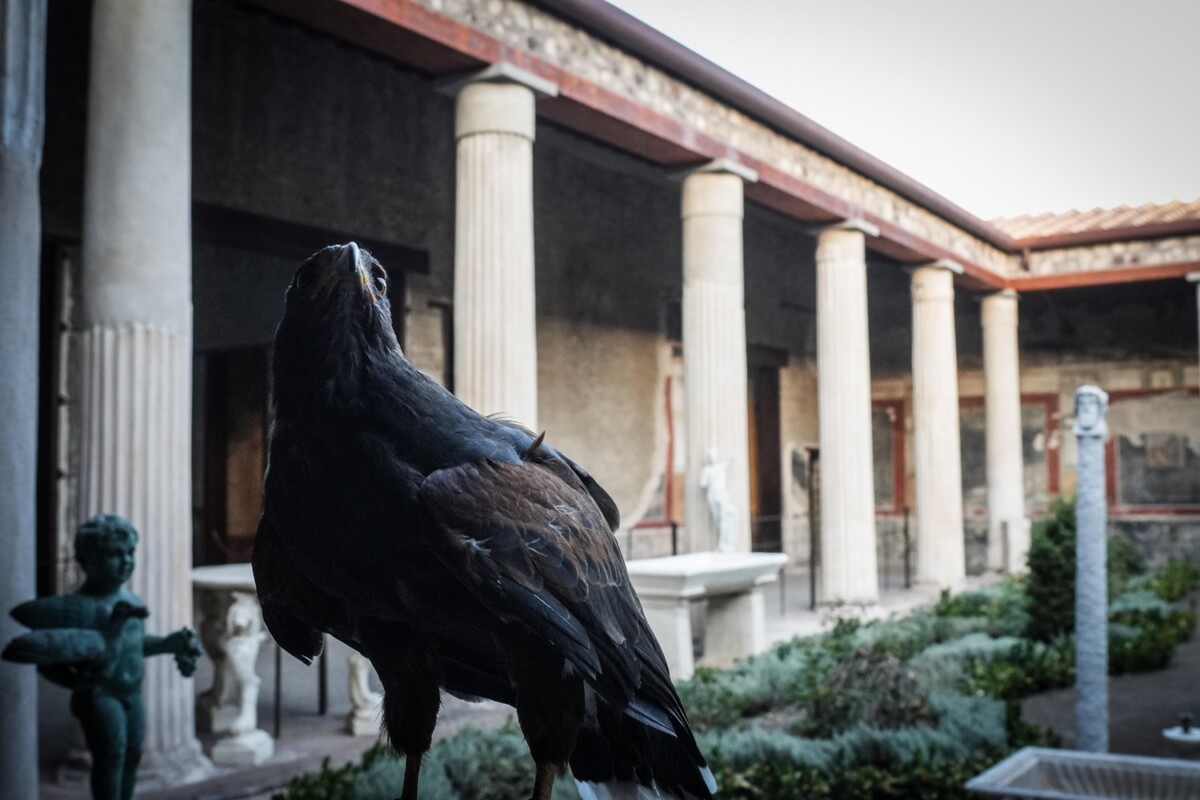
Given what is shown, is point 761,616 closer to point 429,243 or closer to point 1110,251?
point 429,243

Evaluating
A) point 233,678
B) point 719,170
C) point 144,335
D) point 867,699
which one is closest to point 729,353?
point 719,170

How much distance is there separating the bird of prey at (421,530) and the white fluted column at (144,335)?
5037mm

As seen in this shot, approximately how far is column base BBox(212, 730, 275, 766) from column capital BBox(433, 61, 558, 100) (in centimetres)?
456

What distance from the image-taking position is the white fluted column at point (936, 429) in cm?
1669

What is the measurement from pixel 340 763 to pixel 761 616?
4547 mm

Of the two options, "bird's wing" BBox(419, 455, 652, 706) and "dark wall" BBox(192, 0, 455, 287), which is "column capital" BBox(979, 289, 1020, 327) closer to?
"dark wall" BBox(192, 0, 455, 287)

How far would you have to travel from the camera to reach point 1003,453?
19.0 meters

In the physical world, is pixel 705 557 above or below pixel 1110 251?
below

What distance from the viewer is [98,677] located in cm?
379

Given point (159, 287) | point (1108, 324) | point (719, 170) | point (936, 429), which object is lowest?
point (936, 429)

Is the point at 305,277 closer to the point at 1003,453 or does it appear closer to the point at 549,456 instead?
the point at 549,456

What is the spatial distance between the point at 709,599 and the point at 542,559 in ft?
29.4

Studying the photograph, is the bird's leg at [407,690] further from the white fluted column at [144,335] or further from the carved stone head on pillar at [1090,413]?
the carved stone head on pillar at [1090,413]

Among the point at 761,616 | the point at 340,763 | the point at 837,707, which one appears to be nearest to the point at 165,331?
the point at 340,763
